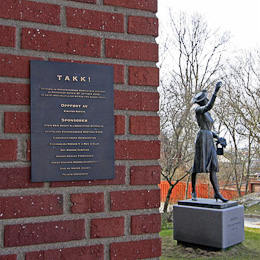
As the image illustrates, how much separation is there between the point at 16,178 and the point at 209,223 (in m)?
6.23

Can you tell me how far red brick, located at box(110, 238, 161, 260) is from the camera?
154cm

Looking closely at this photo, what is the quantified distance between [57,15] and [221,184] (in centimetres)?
1850

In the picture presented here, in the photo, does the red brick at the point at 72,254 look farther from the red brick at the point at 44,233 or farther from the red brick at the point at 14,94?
the red brick at the point at 14,94

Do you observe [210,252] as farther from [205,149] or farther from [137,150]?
[137,150]

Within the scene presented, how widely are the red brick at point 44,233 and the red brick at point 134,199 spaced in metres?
0.16

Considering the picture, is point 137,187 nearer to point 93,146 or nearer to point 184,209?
point 93,146

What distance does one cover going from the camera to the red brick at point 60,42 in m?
1.45

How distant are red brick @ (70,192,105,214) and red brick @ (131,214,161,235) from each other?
153 millimetres

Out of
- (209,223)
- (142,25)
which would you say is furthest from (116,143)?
(209,223)

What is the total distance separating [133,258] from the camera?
157cm

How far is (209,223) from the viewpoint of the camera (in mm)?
7129

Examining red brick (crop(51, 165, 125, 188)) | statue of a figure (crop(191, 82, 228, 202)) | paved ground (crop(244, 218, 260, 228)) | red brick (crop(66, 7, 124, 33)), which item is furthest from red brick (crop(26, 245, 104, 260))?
paved ground (crop(244, 218, 260, 228))

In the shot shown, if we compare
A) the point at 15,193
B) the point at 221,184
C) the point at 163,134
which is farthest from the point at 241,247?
the point at 221,184

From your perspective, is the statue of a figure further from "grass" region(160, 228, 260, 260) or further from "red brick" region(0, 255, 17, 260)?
"red brick" region(0, 255, 17, 260)
